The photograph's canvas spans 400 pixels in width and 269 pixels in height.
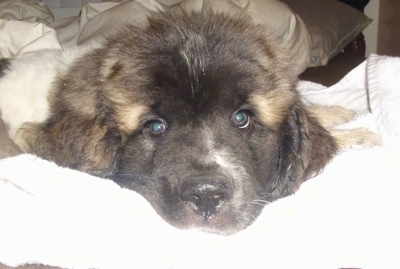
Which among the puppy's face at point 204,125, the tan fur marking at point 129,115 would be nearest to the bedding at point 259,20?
the puppy's face at point 204,125

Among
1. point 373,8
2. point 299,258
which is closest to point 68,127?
point 299,258

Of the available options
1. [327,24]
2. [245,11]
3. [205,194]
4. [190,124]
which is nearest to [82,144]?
[190,124]

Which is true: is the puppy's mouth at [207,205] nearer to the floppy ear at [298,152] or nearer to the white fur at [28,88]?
the floppy ear at [298,152]

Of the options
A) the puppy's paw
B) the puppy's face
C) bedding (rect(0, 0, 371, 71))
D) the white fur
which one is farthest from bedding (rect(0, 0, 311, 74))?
the puppy's face

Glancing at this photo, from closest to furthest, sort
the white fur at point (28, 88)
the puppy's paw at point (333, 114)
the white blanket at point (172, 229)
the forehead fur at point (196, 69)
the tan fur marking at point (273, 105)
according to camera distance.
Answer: the white blanket at point (172, 229)
the forehead fur at point (196, 69)
the tan fur marking at point (273, 105)
the white fur at point (28, 88)
the puppy's paw at point (333, 114)

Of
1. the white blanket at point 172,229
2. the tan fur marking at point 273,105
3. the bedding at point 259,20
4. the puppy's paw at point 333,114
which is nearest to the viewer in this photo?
the white blanket at point 172,229

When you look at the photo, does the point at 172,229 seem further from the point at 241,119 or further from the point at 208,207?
the point at 241,119
